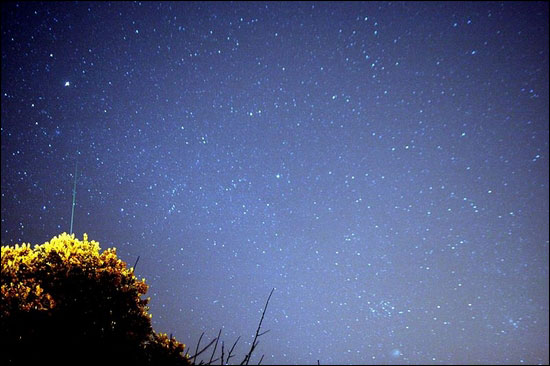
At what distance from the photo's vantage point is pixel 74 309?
16.3 feet

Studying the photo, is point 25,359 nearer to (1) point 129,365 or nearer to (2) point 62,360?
(2) point 62,360

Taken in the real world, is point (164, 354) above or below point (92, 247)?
below

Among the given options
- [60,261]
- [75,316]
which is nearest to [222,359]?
[75,316]

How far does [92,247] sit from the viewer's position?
240 inches

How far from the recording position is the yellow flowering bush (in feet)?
14.7

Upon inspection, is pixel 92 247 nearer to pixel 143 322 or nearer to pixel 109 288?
pixel 109 288

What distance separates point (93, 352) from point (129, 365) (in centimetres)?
67

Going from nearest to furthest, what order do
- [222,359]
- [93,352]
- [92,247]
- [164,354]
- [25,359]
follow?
[222,359], [25,359], [93,352], [164,354], [92,247]

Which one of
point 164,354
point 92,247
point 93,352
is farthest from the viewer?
point 92,247

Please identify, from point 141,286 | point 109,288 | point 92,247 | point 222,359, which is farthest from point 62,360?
point 222,359

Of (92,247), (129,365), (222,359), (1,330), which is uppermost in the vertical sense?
(92,247)

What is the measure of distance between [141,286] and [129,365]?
160 cm

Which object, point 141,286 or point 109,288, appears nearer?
point 109,288

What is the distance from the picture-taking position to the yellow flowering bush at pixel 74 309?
448 centimetres
